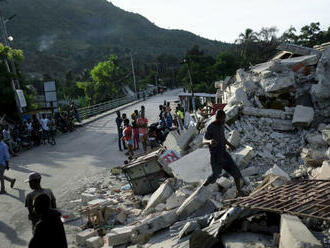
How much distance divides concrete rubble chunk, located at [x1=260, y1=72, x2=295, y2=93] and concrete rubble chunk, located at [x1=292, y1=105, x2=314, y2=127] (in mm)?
1115

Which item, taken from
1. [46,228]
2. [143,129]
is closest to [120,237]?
[46,228]

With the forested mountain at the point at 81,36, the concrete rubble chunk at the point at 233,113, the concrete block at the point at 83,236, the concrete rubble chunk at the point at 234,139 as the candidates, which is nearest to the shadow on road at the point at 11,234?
the concrete block at the point at 83,236

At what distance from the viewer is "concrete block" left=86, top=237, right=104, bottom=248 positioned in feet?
17.3

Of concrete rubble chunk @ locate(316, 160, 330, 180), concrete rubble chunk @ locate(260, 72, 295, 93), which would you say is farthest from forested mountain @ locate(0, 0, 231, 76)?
concrete rubble chunk @ locate(316, 160, 330, 180)

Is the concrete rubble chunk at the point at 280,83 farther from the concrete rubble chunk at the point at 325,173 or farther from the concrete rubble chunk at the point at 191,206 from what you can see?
the concrete rubble chunk at the point at 191,206

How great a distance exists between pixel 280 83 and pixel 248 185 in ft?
14.4

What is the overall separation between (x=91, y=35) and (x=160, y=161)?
159 meters

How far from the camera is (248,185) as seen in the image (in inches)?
235

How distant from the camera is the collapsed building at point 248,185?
369 cm

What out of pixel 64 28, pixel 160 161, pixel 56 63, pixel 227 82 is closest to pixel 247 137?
pixel 160 161

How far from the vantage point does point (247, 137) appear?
839 centimetres

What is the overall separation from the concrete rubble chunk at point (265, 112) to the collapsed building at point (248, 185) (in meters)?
0.03

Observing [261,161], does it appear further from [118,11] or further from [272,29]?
[118,11]

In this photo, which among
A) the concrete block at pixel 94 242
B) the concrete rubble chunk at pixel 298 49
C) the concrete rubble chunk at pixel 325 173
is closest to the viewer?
the concrete rubble chunk at pixel 325 173
